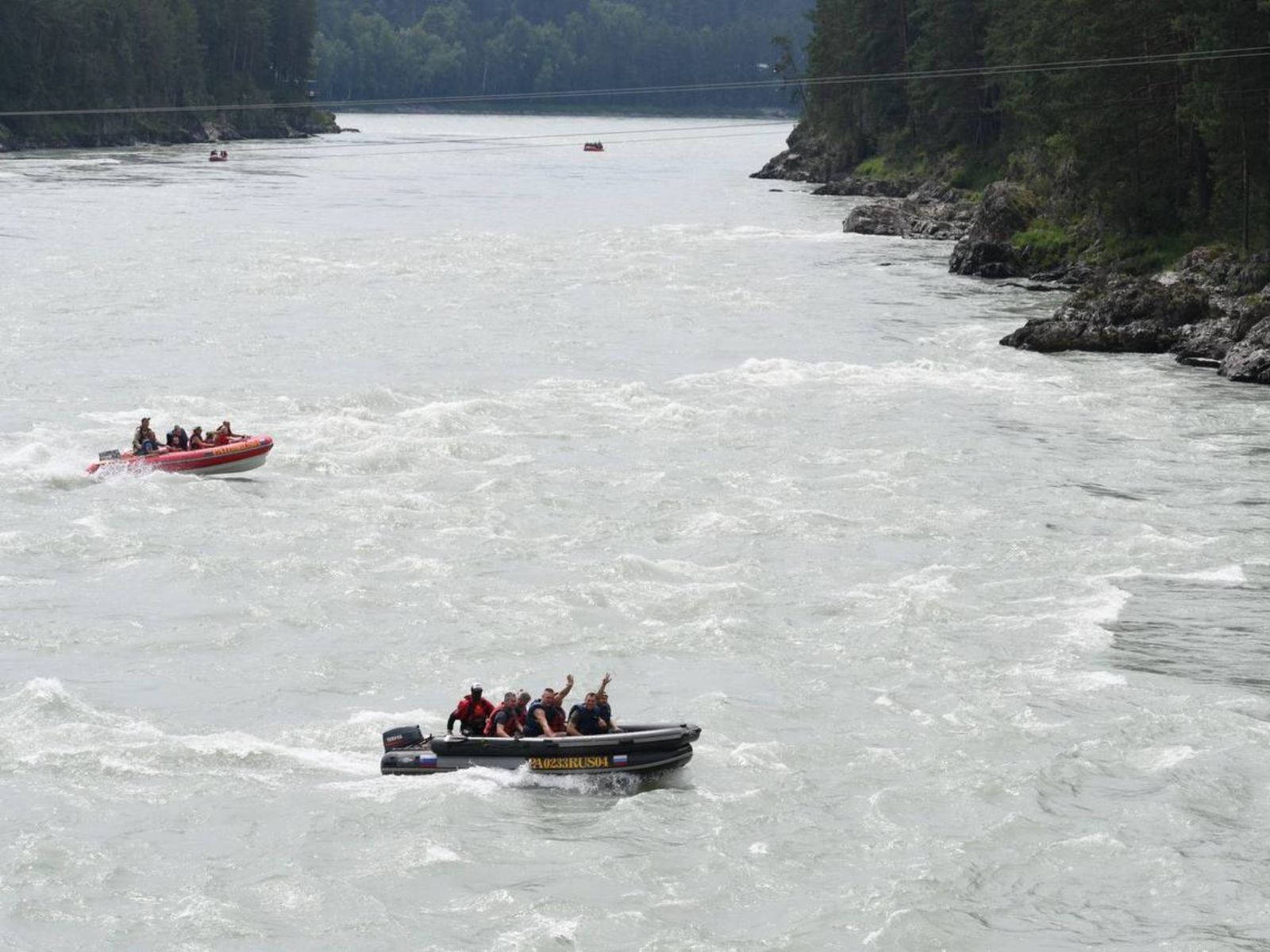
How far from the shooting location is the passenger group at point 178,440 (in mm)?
41469

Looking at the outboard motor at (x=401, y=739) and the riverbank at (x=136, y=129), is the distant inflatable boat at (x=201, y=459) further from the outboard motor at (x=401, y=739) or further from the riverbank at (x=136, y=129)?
the riverbank at (x=136, y=129)

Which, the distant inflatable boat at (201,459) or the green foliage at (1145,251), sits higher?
the green foliage at (1145,251)

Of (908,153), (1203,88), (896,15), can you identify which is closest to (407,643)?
(1203,88)

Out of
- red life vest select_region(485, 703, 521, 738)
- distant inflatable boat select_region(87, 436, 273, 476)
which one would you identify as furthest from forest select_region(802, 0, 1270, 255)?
red life vest select_region(485, 703, 521, 738)

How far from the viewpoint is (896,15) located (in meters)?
121

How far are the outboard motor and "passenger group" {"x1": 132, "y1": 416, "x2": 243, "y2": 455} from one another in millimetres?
17324

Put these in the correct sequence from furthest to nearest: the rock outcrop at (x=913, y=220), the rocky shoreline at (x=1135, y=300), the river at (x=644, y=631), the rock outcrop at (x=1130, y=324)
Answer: the rock outcrop at (x=913, y=220) → the rock outcrop at (x=1130, y=324) → the rocky shoreline at (x=1135, y=300) → the river at (x=644, y=631)

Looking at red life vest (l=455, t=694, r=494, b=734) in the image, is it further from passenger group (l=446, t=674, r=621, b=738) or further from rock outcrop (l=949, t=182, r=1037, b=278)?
rock outcrop (l=949, t=182, r=1037, b=278)

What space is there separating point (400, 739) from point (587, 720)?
2.72 meters

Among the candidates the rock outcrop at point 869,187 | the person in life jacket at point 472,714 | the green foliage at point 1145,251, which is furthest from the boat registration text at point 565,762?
the rock outcrop at point 869,187

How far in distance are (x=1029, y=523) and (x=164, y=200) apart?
256 ft

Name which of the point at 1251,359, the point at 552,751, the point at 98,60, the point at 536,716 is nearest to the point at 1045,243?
the point at 1251,359

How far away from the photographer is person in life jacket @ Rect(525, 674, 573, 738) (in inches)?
1008

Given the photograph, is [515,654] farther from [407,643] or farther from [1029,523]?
[1029,523]
